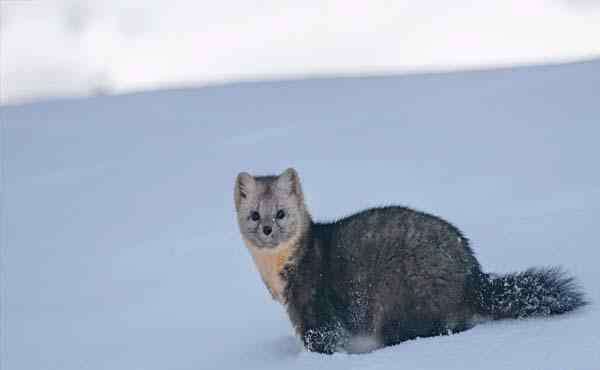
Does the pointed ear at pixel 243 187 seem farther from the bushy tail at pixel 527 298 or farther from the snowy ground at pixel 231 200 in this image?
the bushy tail at pixel 527 298

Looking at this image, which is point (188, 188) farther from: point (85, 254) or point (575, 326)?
point (575, 326)

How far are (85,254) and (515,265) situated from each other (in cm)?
474

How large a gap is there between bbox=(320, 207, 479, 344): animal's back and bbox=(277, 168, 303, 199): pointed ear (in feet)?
1.21

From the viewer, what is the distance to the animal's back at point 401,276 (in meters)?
5.38

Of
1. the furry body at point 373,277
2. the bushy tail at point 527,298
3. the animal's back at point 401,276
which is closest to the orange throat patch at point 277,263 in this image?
the furry body at point 373,277

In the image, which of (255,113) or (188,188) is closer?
(188,188)

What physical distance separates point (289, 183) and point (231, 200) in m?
5.66

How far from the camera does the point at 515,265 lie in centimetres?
700

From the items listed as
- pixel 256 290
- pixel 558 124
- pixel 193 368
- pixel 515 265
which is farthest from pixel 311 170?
pixel 193 368

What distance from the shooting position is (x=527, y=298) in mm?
5379

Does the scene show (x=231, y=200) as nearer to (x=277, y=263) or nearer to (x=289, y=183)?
(x=289, y=183)

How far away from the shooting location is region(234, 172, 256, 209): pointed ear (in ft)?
19.5

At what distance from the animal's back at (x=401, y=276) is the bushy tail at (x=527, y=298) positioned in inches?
3.7

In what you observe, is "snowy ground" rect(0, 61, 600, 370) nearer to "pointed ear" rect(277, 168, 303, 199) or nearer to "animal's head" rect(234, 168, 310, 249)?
"animal's head" rect(234, 168, 310, 249)
